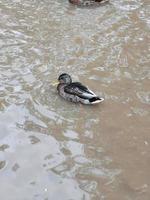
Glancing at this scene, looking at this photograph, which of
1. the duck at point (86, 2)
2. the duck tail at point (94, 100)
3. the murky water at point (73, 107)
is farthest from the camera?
the duck at point (86, 2)

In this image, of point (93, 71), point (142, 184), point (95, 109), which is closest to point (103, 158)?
point (142, 184)

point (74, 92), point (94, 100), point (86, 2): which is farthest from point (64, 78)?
point (86, 2)

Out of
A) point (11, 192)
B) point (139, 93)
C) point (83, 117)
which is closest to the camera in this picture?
point (11, 192)

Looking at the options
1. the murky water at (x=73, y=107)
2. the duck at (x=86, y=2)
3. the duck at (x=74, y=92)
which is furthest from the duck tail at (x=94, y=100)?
the duck at (x=86, y=2)

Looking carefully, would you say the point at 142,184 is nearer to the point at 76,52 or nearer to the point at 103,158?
the point at 103,158

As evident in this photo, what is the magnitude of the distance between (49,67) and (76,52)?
0.81m

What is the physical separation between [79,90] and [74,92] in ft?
0.30

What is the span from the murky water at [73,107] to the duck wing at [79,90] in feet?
0.64

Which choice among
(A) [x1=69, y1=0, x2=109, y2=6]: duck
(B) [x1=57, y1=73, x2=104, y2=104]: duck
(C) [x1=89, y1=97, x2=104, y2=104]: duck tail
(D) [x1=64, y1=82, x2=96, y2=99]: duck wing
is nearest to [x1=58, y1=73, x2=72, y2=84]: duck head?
(B) [x1=57, y1=73, x2=104, y2=104]: duck

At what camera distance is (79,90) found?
7.58m

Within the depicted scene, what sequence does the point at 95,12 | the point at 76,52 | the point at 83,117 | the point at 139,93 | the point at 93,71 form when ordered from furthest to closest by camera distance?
the point at 95,12 < the point at 76,52 < the point at 93,71 < the point at 139,93 < the point at 83,117

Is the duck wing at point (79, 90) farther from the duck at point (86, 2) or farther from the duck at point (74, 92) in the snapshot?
the duck at point (86, 2)

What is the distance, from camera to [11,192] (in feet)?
19.4

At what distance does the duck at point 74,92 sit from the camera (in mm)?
7453
